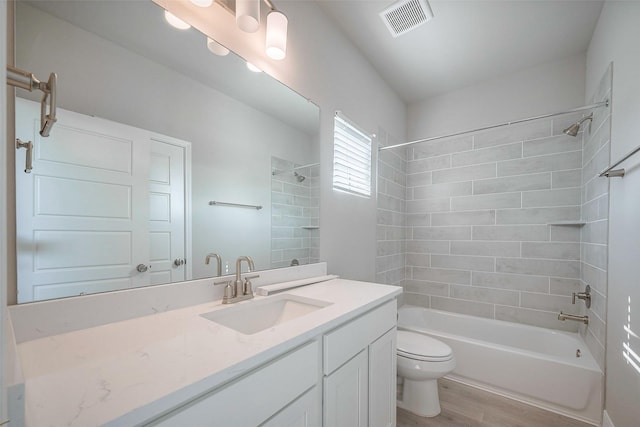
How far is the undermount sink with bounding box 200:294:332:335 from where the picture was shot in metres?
1.08

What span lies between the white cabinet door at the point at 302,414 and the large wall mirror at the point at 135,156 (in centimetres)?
64

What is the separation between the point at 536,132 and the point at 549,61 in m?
0.61

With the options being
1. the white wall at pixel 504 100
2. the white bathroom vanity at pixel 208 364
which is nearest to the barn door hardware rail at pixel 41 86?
the white bathroom vanity at pixel 208 364

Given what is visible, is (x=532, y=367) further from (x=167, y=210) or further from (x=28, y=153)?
(x=28, y=153)

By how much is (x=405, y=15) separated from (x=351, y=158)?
102cm

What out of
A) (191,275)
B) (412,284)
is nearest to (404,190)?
(412,284)

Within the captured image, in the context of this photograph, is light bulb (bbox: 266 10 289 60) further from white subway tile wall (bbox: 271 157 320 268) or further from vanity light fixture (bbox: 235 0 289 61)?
white subway tile wall (bbox: 271 157 320 268)

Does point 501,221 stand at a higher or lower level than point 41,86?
lower

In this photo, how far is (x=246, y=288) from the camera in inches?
Result: 48.5

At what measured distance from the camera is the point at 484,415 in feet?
5.80

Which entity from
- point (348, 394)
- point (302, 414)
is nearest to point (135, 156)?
point (302, 414)

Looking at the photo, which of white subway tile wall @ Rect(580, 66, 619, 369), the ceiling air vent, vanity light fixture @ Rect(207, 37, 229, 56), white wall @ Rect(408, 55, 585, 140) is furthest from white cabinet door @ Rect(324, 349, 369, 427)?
white wall @ Rect(408, 55, 585, 140)

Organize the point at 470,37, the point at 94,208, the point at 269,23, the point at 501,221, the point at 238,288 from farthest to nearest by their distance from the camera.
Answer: the point at 501,221 < the point at 470,37 < the point at 269,23 < the point at 238,288 < the point at 94,208

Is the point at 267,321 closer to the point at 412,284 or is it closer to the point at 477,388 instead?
the point at 477,388
